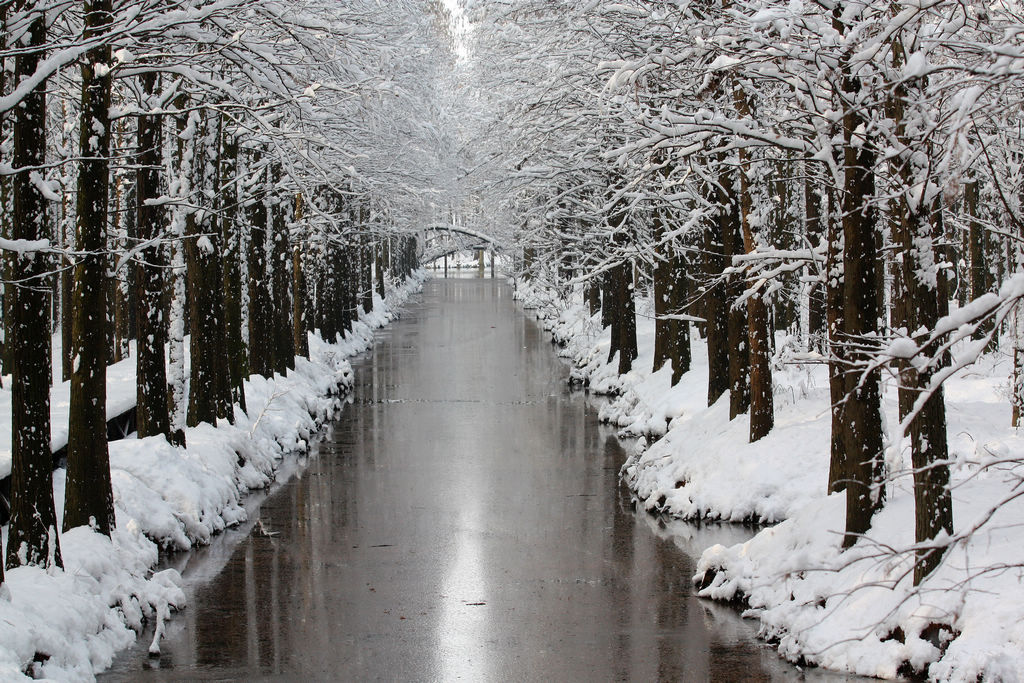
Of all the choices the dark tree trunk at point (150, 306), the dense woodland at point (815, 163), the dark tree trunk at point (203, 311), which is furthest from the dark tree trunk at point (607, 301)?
the dark tree trunk at point (150, 306)

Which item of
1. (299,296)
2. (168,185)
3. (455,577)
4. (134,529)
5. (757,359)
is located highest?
(168,185)

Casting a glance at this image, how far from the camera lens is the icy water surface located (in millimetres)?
10062

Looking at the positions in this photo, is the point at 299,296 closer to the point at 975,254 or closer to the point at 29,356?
the point at 975,254

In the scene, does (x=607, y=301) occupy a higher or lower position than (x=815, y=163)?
lower

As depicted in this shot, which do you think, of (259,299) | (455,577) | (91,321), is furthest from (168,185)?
(455,577)

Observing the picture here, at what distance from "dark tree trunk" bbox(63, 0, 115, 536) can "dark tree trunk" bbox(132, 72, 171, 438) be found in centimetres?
315

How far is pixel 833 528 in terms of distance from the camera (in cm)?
1170

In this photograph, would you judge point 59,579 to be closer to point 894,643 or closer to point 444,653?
point 444,653

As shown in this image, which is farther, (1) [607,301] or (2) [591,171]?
(1) [607,301]

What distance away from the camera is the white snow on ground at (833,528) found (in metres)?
8.06

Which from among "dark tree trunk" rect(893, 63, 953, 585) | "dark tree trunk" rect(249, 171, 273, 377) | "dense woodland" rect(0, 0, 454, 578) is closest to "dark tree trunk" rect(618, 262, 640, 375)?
"dense woodland" rect(0, 0, 454, 578)

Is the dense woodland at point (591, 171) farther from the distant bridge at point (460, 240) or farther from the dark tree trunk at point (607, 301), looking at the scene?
the distant bridge at point (460, 240)

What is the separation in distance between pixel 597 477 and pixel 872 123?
35.9ft

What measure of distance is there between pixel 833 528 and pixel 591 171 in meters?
15.6
